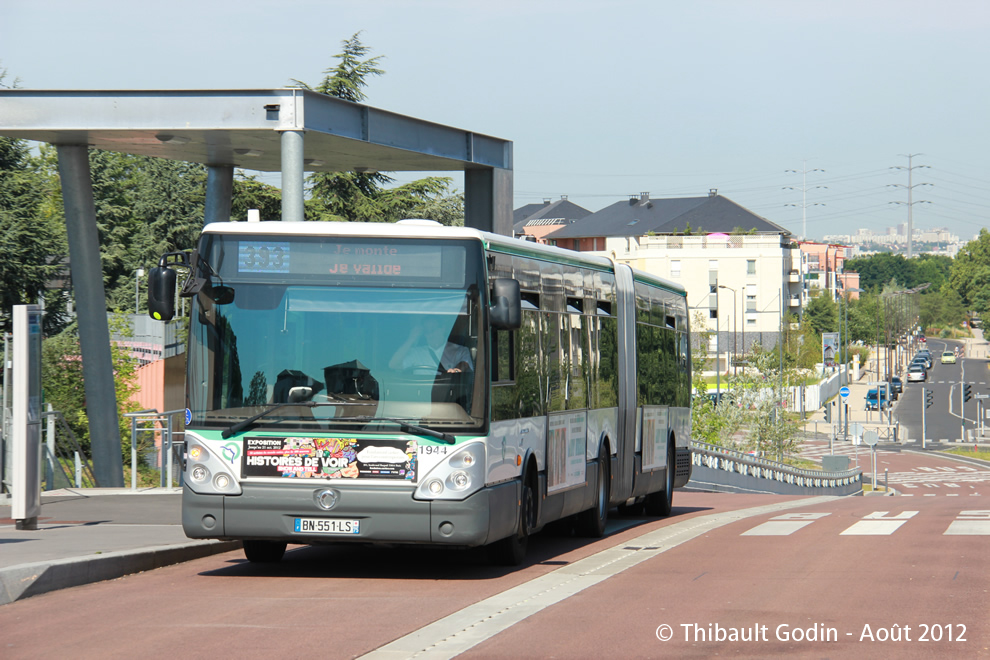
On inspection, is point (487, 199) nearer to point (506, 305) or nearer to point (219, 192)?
point (219, 192)

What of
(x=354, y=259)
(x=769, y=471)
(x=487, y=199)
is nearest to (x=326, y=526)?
(x=354, y=259)

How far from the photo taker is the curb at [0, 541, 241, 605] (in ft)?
31.4

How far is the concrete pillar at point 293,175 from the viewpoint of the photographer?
690 inches

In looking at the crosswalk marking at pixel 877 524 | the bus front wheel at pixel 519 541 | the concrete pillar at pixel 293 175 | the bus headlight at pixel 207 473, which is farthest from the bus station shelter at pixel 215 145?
the bus headlight at pixel 207 473

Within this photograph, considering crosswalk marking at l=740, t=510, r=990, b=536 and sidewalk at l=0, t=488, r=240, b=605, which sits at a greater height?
sidewalk at l=0, t=488, r=240, b=605

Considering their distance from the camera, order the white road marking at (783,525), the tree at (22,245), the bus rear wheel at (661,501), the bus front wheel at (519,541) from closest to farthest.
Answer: the bus front wheel at (519,541) → the white road marking at (783,525) → the bus rear wheel at (661,501) → the tree at (22,245)

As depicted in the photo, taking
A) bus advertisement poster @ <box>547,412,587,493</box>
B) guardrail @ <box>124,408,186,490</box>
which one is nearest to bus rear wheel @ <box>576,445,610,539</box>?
bus advertisement poster @ <box>547,412,587,493</box>

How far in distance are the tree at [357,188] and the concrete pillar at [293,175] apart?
23113 mm

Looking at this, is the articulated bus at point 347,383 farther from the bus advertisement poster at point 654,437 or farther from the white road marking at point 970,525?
the bus advertisement poster at point 654,437

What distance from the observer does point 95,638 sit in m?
7.98

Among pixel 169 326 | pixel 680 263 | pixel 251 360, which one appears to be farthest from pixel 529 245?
pixel 680 263

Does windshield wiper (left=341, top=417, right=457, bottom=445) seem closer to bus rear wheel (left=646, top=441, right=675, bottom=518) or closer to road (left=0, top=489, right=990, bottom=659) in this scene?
road (left=0, top=489, right=990, bottom=659)

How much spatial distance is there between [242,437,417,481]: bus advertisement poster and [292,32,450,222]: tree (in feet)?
99.9

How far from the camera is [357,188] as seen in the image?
42.3 m
